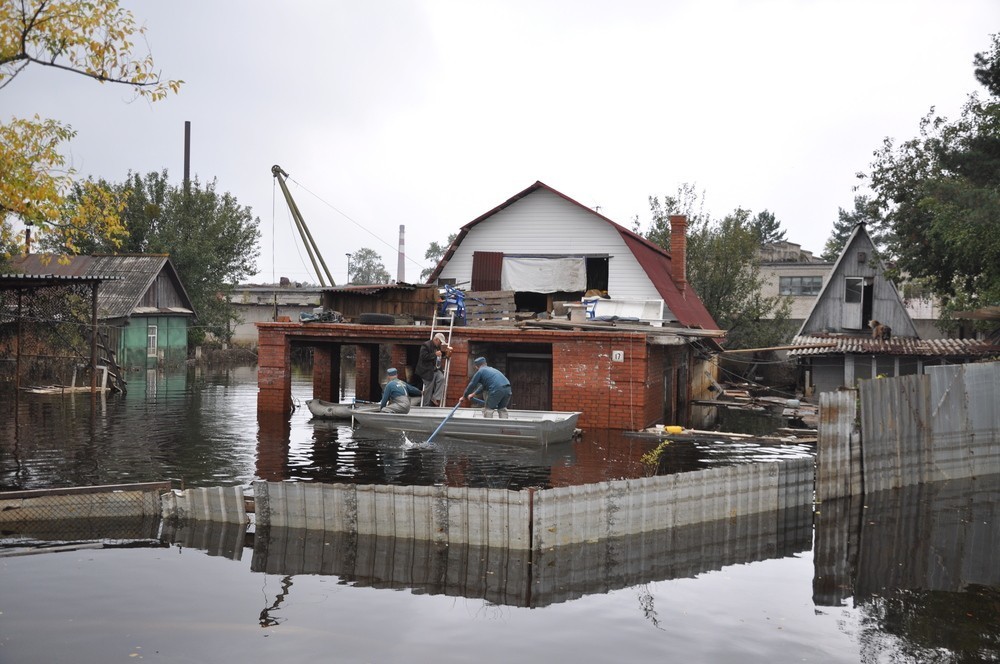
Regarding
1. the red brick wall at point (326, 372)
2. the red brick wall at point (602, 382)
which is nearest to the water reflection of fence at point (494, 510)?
the red brick wall at point (602, 382)

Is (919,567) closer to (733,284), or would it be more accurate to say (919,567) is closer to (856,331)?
(856,331)

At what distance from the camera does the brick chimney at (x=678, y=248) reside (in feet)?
109

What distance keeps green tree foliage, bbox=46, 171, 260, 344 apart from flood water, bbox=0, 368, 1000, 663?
3691 centimetres

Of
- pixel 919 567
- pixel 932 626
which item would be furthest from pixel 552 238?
pixel 932 626

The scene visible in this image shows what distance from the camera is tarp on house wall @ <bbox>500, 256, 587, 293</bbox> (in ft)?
101

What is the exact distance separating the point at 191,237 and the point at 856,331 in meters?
38.5

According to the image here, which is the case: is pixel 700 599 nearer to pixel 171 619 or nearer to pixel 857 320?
pixel 171 619

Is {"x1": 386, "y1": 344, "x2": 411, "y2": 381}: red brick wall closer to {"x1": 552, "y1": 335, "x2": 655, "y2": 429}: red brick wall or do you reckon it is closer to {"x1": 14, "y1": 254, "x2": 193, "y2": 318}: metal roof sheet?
{"x1": 552, "y1": 335, "x2": 655, "y2": 429}: red brick wall

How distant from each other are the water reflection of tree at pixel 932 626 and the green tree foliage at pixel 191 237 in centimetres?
4847

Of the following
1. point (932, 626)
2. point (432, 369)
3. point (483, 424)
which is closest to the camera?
point (932, 626)

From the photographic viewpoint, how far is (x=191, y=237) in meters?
54.3

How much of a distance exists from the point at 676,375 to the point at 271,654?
2467 centimetres

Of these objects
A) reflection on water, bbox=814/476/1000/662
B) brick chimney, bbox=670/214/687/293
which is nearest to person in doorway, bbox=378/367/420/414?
reflection on water, bbox=814/476/1000/662

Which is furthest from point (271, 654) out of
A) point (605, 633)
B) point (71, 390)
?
point (71, 390)
